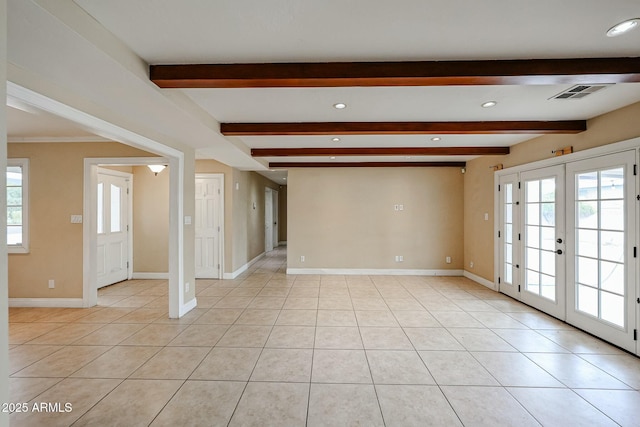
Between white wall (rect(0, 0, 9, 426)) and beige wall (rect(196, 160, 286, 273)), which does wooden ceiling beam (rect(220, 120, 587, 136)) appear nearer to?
white wall (rect(0, 0, 9, 426))

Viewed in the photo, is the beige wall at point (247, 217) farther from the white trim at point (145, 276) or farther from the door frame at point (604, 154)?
the door frame at point (604, 154)

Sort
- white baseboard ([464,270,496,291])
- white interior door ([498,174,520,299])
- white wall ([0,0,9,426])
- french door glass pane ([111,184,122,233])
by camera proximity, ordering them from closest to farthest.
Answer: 1. white wall ([0,0,9,426])
2. white interior door ([498,174,520,299])
3. white baseboard ([464,270,496,291])
4. french door glass pane ([111,184,122,233])

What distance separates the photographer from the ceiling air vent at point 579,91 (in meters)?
2.51

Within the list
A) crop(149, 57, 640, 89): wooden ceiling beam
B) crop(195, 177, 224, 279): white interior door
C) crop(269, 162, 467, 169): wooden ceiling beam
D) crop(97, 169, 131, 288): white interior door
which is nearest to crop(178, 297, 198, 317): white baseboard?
crop(195, 177, 224, 279): white interior door

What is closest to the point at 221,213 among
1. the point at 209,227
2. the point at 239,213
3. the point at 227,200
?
the point at 227,200

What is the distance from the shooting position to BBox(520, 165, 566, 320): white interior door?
3.81m

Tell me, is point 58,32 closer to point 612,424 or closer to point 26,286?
point 612,424

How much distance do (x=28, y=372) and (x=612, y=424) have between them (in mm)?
4629

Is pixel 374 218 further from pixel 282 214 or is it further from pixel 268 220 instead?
pixel 282 214

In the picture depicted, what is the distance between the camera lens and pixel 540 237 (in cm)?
421

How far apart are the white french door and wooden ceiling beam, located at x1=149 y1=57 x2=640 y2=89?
1.47 m

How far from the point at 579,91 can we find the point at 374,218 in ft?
14.0

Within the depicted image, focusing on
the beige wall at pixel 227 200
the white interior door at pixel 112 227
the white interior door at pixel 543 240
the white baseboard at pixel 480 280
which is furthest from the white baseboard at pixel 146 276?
the white interior door at pixel 543 240

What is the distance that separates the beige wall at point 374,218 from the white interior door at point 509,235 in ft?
4.53
